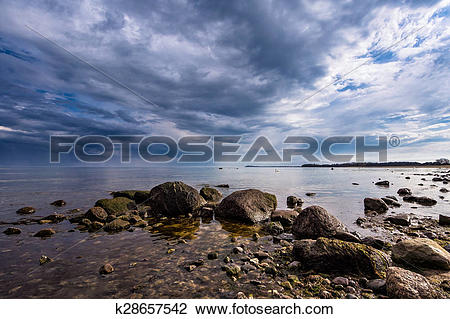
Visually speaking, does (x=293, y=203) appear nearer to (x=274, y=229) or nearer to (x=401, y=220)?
(x=401, y=220)

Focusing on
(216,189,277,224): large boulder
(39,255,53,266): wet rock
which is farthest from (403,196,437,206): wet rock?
(39,255,53,266): wet rock

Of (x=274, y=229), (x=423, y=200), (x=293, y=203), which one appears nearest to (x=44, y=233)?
(x=274, y=229)

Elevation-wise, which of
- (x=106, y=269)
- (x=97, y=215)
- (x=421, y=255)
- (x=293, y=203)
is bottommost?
(x=293, y=203)

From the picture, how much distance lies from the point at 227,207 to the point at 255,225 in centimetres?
213

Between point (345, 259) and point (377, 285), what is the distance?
0.88 m

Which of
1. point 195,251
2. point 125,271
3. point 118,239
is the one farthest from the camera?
point 118,239

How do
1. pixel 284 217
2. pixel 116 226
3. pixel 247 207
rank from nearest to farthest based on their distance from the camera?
1. pixel 116 226
2. pixel 284 217
3. pixel 247 207

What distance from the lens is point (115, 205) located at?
12.9 m

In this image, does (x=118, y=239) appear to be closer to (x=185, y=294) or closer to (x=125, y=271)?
(x=125, y=271)

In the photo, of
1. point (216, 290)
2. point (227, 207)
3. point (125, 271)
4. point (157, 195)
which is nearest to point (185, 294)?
point (216, 290)

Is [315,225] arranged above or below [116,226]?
above

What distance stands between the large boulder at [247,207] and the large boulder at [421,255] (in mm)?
6132

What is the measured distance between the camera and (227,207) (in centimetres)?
1183
